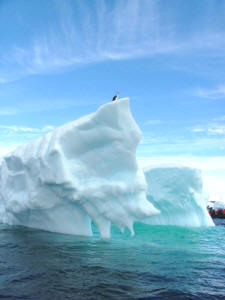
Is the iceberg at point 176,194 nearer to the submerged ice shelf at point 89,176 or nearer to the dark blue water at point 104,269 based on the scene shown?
the dark blue water at point 104,269

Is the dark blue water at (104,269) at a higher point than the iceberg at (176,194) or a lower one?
lower

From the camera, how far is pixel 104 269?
31.6ft

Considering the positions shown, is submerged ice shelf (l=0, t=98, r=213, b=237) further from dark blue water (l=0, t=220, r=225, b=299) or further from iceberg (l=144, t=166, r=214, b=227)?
iceberg (l=144, t=166, r=214, b=227)

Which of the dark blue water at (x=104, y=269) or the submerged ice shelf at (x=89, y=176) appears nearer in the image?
the dark blue water at (x=104, y=269)

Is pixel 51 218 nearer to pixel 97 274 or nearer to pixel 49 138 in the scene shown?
pixel 49 138

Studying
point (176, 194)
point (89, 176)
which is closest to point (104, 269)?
point (89, 176)

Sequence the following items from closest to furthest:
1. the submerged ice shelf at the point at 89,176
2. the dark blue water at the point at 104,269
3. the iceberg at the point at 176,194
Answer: the dark blue water at the point at 104,269 < the submerged ice shelf at the point at 89,176 < the iceberg at the point at 176,194

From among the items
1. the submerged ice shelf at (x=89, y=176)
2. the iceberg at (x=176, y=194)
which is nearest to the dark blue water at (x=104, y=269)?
the submerged ice shelf at (x=89, y=176)

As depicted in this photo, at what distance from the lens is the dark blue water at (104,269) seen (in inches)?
303

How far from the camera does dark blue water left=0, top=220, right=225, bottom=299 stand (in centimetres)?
770

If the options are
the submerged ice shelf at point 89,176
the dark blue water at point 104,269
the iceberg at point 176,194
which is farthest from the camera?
the iceberg at point 176,194

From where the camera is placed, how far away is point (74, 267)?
9734 millimetres

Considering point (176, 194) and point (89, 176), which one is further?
point (176, 194)

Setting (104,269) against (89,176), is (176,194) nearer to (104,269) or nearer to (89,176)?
(89,176)
